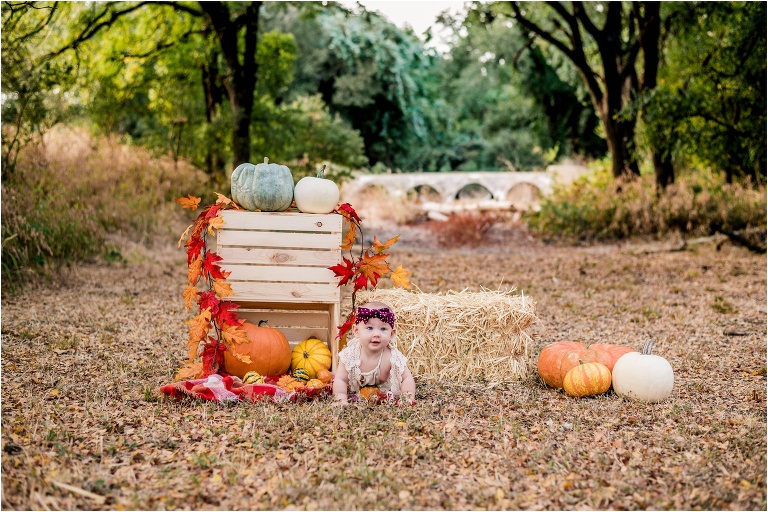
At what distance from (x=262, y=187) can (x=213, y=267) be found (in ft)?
1.89

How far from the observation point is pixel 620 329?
6.68 meters

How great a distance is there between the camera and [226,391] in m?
4.37

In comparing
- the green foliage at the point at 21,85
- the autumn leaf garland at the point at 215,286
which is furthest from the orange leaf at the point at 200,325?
the green foliage at the point at 21,85

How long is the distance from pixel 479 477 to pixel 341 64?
→ 28155 millimetres

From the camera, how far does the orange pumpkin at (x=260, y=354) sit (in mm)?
4754

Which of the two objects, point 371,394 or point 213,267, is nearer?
point 371,394

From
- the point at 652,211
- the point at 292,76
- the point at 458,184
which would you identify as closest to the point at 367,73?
the point at 458,184

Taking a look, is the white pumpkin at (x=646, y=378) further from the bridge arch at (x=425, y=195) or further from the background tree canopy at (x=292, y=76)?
the bridge arch at (x=425, y=195)

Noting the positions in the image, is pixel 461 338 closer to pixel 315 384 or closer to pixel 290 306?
pixel 315 384

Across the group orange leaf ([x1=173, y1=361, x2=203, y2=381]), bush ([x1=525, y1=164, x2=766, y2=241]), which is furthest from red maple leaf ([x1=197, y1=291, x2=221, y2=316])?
bush ([x1=525, y1=164, x2=766, y2=241])

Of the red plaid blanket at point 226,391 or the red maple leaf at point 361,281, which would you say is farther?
the red maple leaf at point 361,281

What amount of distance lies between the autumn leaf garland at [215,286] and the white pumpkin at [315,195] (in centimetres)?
13

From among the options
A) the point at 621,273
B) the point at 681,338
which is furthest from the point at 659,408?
the point at 621,273

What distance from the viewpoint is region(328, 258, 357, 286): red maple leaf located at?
4.65m
